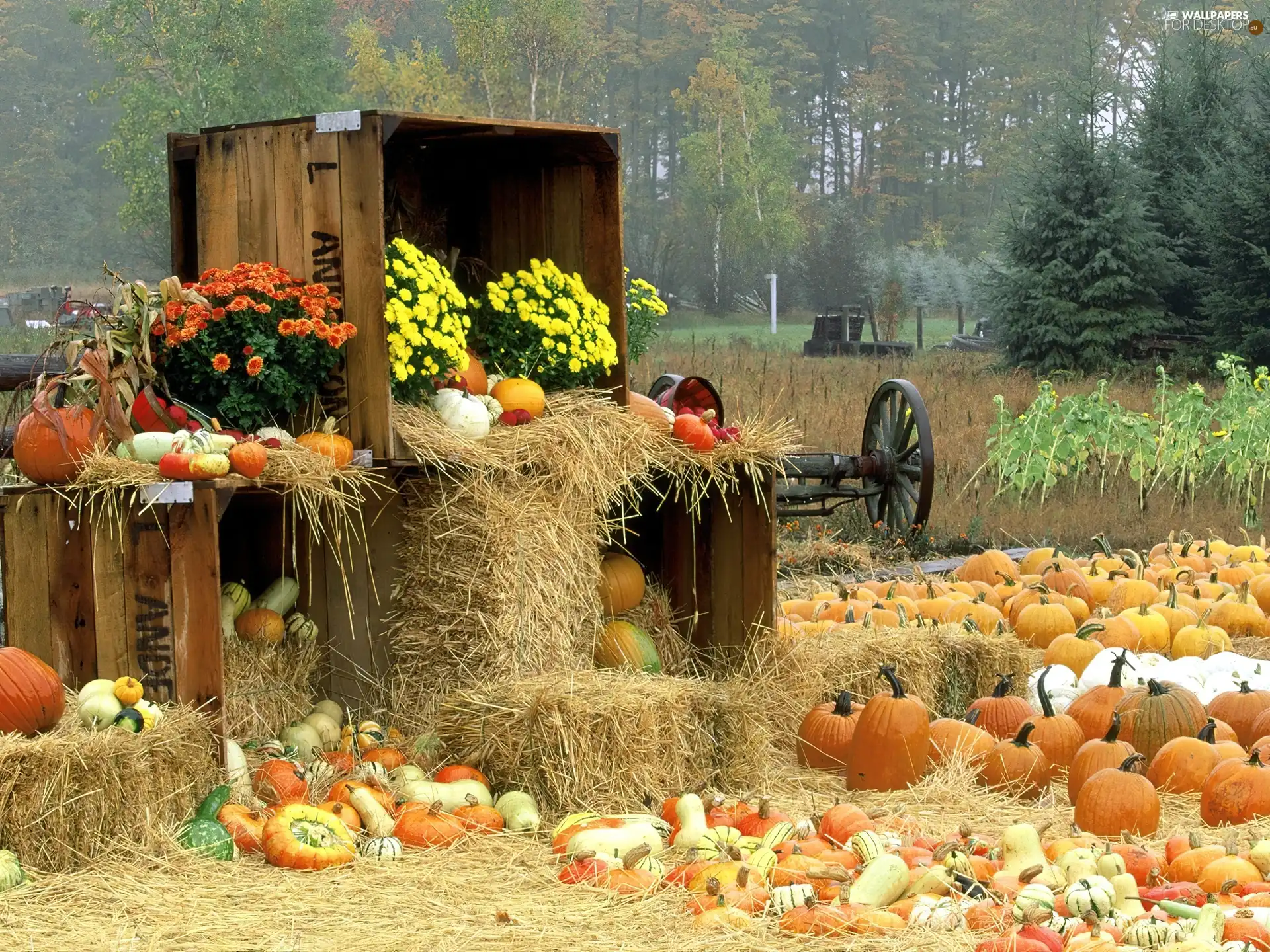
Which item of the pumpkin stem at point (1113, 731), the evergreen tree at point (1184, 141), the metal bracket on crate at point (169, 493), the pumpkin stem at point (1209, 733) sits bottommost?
the pumpkin stem at point (1209, 733)

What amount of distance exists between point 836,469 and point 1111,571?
279cm

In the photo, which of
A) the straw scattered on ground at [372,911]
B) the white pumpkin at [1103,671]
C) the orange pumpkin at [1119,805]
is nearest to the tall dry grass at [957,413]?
the white pumpkin at [1103,671]

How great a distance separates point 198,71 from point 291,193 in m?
32.1

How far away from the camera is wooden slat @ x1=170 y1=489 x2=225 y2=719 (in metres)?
4.58

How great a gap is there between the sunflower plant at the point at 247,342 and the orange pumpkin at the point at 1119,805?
2.78 meters

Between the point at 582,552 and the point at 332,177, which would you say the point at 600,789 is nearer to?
the point at 582,552

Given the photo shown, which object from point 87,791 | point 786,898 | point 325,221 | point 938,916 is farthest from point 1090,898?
point 325,221

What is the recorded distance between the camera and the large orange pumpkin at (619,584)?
604cm

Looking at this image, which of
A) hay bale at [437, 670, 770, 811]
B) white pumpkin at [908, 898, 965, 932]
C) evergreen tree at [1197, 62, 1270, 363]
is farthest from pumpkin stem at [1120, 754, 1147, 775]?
evergreen tree at [1197, 62, 1270, 363]

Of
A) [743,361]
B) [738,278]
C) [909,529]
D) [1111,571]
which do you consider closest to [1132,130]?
[743,361]

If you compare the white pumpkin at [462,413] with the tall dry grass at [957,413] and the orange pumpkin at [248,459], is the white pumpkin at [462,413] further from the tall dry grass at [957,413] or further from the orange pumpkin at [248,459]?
the tall dry grass at [957,413]

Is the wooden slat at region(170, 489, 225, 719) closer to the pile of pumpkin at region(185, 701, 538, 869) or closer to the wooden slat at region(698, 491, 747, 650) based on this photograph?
the pile of pumpkin at region(185, 701, 538, 869)

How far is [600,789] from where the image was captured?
4.88 metres

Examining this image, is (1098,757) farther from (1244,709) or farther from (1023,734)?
(1244,709)
